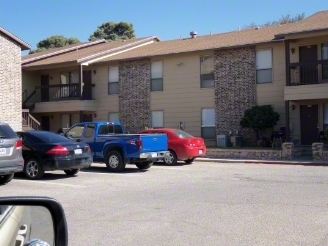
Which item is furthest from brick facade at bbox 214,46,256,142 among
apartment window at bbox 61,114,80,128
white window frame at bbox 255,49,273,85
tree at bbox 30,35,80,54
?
tree at bbox 30,35,80,54

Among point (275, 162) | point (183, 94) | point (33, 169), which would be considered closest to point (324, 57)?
point (275, 162)

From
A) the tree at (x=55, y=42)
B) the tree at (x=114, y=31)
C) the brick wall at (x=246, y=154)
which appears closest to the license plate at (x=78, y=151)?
the brick wall at (x=246, y=154)

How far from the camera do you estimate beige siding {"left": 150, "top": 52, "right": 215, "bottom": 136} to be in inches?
1121

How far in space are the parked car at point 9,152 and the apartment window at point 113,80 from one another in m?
18.0

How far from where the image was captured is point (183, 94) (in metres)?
29.0

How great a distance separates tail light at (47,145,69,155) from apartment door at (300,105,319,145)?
13934 millimetres

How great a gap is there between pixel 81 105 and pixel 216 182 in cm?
1772

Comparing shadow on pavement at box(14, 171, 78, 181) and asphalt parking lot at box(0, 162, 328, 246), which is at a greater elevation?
shadow on pavement at box(14, 171, 78, 181)

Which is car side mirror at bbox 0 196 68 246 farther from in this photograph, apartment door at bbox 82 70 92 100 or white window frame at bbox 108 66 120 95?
apartment door at bbox 82 70 92 100

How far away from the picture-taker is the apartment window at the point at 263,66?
26.2m

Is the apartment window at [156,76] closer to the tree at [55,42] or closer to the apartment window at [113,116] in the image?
the apartment window at [113,116]

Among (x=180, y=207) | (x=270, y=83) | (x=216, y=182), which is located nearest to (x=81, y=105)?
(x=270, y=83)

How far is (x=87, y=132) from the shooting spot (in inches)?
750

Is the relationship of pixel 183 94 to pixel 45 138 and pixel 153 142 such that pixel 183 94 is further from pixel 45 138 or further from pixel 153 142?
pixel 45 138
